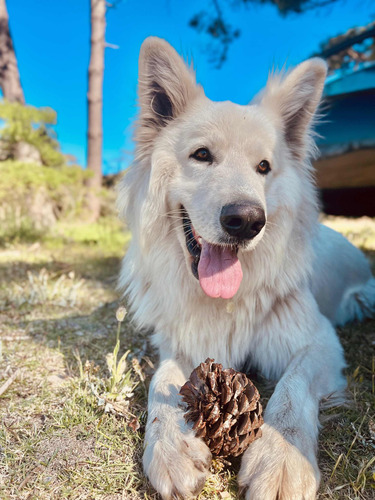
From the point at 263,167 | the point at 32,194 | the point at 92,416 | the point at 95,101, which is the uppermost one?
the point at 95,101

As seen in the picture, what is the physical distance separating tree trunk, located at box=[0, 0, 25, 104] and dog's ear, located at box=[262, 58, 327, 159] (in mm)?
8099

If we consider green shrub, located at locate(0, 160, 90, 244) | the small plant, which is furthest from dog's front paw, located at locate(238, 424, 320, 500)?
green shrub, located at locate(0, 160, 90, 244)

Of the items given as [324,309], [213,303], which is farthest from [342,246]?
[213,303]

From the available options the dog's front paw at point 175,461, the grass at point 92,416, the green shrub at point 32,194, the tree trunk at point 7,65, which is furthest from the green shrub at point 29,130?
the dog's front paw at point 175,461

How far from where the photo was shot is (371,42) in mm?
7156

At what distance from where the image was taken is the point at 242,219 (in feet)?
5.11

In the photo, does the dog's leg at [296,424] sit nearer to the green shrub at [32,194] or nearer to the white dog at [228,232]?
the white dog at [228,232]

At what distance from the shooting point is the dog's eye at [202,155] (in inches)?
73.8

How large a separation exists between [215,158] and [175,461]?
131cm

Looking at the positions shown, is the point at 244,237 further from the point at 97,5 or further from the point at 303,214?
the point at 97,5

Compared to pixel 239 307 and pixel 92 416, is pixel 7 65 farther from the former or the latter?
pixel 92 416

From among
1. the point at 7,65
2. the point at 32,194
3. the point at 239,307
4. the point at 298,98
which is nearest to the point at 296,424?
the point at 239,307

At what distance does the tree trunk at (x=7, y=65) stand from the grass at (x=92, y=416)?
7283 mm

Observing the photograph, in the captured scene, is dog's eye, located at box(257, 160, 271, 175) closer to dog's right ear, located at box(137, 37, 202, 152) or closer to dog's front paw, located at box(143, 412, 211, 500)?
dog's right ear, located at box(137, 37, 202, 152)
